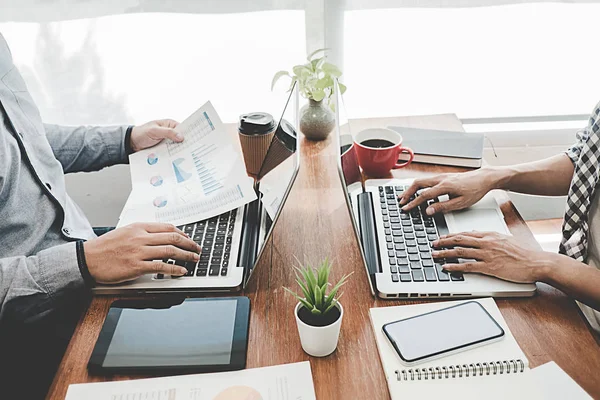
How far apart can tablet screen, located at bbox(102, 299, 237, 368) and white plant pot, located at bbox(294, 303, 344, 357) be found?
0.12 m

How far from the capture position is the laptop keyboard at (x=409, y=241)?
98 centimetres

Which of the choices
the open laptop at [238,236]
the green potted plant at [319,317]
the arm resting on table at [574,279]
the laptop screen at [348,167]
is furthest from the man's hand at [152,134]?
the arm resting on table at [574,279]

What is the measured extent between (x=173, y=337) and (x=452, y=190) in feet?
2.11

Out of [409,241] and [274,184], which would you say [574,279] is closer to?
[409,241]

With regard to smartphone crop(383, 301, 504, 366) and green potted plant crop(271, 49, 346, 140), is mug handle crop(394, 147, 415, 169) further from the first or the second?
smartphone crop(383, 301, 504, 366)

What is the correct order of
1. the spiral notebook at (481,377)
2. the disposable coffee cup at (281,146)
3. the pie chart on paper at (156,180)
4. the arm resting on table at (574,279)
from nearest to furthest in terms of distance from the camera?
1. the spiral notebook at (481,377)
2. the arm resting on table at (574,279)
3. the disposable coffee cup at (281,146)
4. the pie chart on paper at (156,180)

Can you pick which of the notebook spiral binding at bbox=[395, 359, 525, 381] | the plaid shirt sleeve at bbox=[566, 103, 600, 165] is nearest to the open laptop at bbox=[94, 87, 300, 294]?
the notebook spiral binding at bbox=[395, 359, 525, 381]

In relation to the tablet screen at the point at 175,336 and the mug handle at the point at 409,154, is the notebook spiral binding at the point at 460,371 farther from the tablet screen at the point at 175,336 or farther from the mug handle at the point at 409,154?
the mug handle at the point at 409,154

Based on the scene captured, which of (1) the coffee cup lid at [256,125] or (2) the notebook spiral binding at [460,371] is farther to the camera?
(1) the coffee cup lid at [256,125]

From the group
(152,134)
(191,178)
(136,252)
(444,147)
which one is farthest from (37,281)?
(444,147)

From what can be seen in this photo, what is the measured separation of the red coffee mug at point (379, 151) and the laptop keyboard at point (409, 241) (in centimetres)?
8

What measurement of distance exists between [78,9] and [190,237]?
95 cm

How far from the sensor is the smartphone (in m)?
0.83

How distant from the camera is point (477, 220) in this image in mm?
1150
